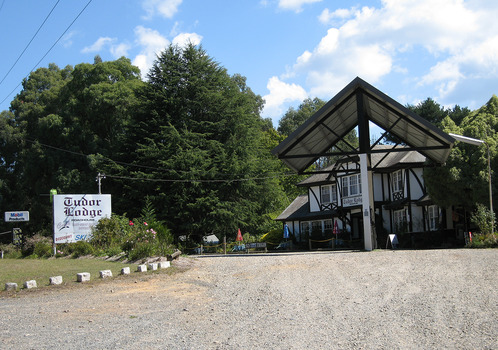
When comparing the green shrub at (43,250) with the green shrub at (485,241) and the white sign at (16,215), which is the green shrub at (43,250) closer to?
the green shrub at (485,241)

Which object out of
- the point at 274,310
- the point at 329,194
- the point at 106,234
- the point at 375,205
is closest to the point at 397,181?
the point at 375,205

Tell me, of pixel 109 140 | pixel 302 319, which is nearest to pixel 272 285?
pixel 302 319

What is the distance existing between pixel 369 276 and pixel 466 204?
19047 mm

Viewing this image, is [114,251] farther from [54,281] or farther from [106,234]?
[54,281]

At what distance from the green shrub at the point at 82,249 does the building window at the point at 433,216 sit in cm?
2346

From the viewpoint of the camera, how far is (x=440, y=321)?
318 inches

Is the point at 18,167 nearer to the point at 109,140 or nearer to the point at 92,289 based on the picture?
the point at 109,140

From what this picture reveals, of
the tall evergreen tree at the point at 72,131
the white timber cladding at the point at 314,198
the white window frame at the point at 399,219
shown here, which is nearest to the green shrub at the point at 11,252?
the tall evergreen tree at the point at 72,131

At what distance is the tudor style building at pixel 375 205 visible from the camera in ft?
118

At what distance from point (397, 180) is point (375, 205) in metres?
2.78

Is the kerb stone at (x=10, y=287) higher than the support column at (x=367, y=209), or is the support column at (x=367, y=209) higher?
the support column at (x=367, y=209)

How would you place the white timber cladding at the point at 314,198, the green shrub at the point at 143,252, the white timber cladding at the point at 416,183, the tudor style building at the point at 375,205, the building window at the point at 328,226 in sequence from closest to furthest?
the green shrub at the point at 143,252 → the tudor style building at the point at 375,205 → the white timber cladding at the point at 416,183 → the building window at the point at 328,226 → the white timber cladding at the point at 314,198

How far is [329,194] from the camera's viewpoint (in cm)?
4575

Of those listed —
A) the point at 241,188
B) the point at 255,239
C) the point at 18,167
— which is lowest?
the point at 255,239
